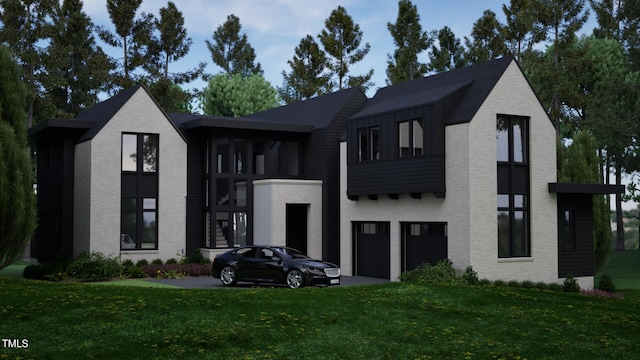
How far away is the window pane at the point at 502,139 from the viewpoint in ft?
93.8

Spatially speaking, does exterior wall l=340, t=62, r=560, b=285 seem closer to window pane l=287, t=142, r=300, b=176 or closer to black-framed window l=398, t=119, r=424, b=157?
black-framed window l=398, t=119, r=424, b=157

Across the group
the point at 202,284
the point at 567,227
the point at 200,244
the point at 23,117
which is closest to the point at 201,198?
the point at 200,244

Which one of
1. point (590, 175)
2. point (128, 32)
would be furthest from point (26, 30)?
point (590, 175)

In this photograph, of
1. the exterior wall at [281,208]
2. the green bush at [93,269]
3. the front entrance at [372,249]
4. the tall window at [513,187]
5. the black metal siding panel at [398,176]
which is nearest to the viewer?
the black metal siding panel at [398,176]

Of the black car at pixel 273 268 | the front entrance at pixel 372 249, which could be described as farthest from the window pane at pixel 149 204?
the front entrance at pixel 372 249

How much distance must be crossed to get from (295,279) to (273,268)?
104 centimetres

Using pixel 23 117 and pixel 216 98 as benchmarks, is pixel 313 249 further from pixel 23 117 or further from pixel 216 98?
pixel 216 98

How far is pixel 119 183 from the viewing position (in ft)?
108

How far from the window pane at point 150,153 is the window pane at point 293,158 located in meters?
6.79

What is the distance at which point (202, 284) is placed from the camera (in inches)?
1106

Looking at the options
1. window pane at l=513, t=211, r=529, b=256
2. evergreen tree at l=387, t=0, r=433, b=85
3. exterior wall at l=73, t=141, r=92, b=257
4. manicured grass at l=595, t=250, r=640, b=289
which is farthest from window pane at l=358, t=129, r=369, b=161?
evergreen tree at l=387, t=0, r=433, b=85

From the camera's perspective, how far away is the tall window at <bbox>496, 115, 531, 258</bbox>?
2831 centimetres

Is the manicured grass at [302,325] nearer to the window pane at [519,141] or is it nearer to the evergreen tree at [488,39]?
the window pane at [519,141]

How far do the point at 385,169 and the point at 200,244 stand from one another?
10793mm
